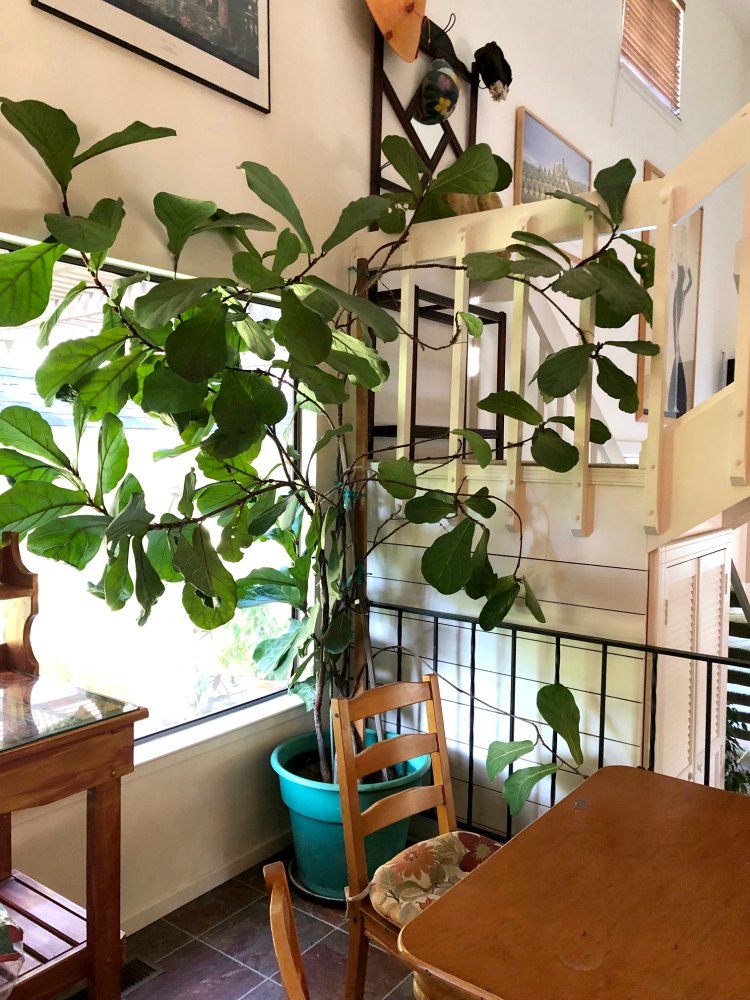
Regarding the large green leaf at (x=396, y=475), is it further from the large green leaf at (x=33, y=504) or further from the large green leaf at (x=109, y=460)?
the large green leaf at (x=33, y=504)

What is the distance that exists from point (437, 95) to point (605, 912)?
2.68 meters

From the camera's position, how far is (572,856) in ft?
4.43

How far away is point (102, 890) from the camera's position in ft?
5.34

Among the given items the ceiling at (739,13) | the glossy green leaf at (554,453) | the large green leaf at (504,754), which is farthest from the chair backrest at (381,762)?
the ceiling at (739,13)

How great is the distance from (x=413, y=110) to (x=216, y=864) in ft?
8.85

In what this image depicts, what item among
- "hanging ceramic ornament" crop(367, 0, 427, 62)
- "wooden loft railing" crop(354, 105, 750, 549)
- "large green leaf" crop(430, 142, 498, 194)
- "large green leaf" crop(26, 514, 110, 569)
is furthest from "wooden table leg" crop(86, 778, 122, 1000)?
"hanging ceramic ornament" crop(367, 0, 427, 62)

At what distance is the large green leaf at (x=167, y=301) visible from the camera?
139 centimetres

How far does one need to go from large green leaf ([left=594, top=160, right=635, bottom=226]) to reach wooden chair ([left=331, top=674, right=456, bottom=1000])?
133cm

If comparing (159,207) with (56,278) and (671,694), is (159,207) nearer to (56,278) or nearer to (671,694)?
(56,278)

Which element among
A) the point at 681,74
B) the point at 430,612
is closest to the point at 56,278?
the point at 430,612

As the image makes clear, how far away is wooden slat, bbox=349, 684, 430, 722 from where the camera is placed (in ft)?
6.01

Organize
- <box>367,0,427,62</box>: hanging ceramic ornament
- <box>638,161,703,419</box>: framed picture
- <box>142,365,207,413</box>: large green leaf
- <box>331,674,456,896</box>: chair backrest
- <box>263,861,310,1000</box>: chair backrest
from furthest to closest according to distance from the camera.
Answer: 1. <box>638,161,703,419</box>: framed picture
2. <box>367,0,427,62</box>: hanging ceramic ornament
3. <box>331,674,456,896</box>: chair backrest
4. <box>142,365,207,413</box>: large green leaf
5. <box>263,861,310,1000</box>: chair backrest

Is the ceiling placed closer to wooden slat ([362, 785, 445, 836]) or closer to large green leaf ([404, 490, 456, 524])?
large green leaf ([404, 490, 456, 524])

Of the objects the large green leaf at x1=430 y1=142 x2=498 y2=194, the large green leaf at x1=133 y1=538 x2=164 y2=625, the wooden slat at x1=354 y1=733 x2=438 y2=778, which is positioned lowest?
the wooden slat at x1=354 y1=733 x2=438 y2=778
